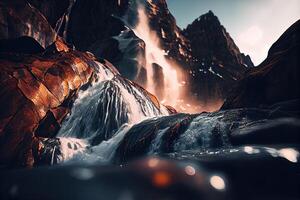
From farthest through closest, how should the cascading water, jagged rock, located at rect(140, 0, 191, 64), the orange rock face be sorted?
jagged rock, located at rect(140, 0, 191, 64)
the cascading water
the orange rock face

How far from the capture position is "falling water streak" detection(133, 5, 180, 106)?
1991 inches

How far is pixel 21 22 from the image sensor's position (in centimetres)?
2450

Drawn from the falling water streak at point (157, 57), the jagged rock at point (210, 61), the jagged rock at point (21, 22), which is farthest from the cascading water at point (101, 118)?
the jagged rock at point (210, 61)

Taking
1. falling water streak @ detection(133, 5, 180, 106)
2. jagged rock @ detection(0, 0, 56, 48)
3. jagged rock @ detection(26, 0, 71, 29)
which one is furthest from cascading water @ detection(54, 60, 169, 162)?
falling water streak @ detection(133, 5, 180, 106)

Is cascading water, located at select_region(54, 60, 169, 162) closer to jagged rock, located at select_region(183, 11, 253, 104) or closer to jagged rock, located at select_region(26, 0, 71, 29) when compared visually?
jagged rock, located at select_region(26, 0, 71, 29)

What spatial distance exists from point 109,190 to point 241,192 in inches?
152

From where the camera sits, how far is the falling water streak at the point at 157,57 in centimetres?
5056

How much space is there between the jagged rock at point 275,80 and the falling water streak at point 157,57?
30.3 meters

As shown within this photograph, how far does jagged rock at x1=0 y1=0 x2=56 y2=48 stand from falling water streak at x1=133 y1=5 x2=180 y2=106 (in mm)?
23494

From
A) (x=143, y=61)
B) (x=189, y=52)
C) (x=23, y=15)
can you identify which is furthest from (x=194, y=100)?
(x=23, y=15)

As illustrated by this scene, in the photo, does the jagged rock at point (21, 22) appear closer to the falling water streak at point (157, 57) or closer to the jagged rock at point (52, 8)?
the jagged rock at point (52, 8)

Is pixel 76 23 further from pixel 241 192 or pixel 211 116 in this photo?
pixel 241 192

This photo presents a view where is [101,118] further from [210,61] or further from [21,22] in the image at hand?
[210,61]

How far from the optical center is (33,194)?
32.2 ft
